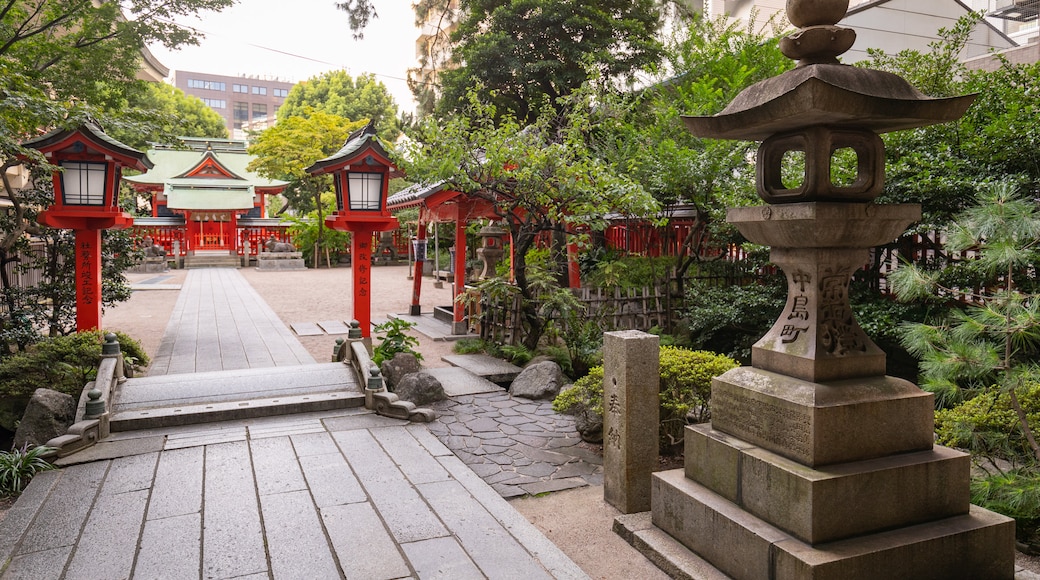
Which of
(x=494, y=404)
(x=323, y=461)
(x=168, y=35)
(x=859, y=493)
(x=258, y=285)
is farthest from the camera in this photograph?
(x=258, y=285)

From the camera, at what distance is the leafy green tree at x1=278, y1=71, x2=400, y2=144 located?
4075cm

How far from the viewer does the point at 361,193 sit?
9609 millimetres

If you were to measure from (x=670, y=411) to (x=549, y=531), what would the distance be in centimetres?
187

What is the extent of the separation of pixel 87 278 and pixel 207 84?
9739cm

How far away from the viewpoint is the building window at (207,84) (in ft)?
302

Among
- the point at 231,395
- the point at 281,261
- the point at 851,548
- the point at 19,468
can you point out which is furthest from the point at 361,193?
the point at 281,261

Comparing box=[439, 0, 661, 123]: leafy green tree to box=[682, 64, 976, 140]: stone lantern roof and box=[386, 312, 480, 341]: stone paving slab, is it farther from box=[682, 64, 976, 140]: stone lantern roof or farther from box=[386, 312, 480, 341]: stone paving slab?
box=[682, 64, 976, 140]: stone lantern roof

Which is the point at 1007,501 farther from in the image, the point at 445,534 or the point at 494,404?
the point at 494,404

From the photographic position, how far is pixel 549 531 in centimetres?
441

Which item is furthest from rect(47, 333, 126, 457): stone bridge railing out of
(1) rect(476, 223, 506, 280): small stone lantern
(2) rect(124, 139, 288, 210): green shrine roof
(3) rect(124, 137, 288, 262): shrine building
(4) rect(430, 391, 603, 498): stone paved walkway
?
(2) rect(124, 139, 288, 210): green shrine roof

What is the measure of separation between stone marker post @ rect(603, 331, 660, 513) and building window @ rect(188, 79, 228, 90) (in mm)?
102718

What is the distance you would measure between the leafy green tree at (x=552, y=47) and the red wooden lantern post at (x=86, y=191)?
1033cm

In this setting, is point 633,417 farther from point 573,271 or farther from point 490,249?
point 573,271

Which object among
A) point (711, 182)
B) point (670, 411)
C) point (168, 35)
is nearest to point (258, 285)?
point (168, 35)
